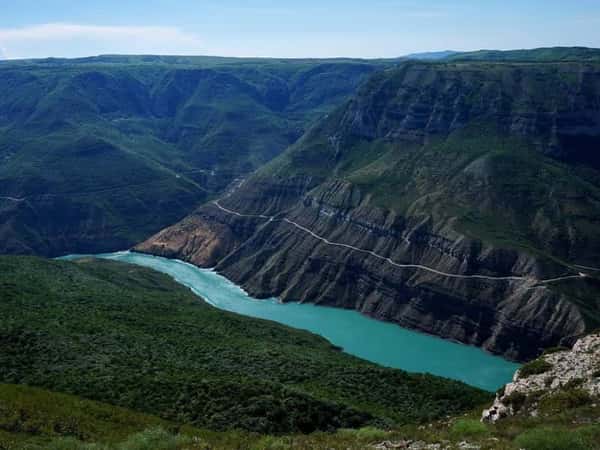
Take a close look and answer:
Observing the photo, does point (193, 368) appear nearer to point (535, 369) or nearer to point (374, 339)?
point (535, 369)

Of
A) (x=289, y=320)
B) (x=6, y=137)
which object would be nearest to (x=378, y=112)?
(x=289, y=320)

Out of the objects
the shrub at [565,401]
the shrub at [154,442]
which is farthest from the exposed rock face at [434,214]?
the shrub at [154,442]

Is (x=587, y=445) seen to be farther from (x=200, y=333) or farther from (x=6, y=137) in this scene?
(x=6, y=137)

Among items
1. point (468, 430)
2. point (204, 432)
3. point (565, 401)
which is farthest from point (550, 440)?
point (204, 432)

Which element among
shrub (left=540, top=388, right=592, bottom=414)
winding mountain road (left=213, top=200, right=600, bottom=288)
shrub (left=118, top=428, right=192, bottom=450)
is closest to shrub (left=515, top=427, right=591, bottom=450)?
shrub (left=540, top=388, right=592, bottom=414)

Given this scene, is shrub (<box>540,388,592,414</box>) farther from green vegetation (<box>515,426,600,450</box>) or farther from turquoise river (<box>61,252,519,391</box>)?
turquoise river (<box>61,252,519,391</box>)
